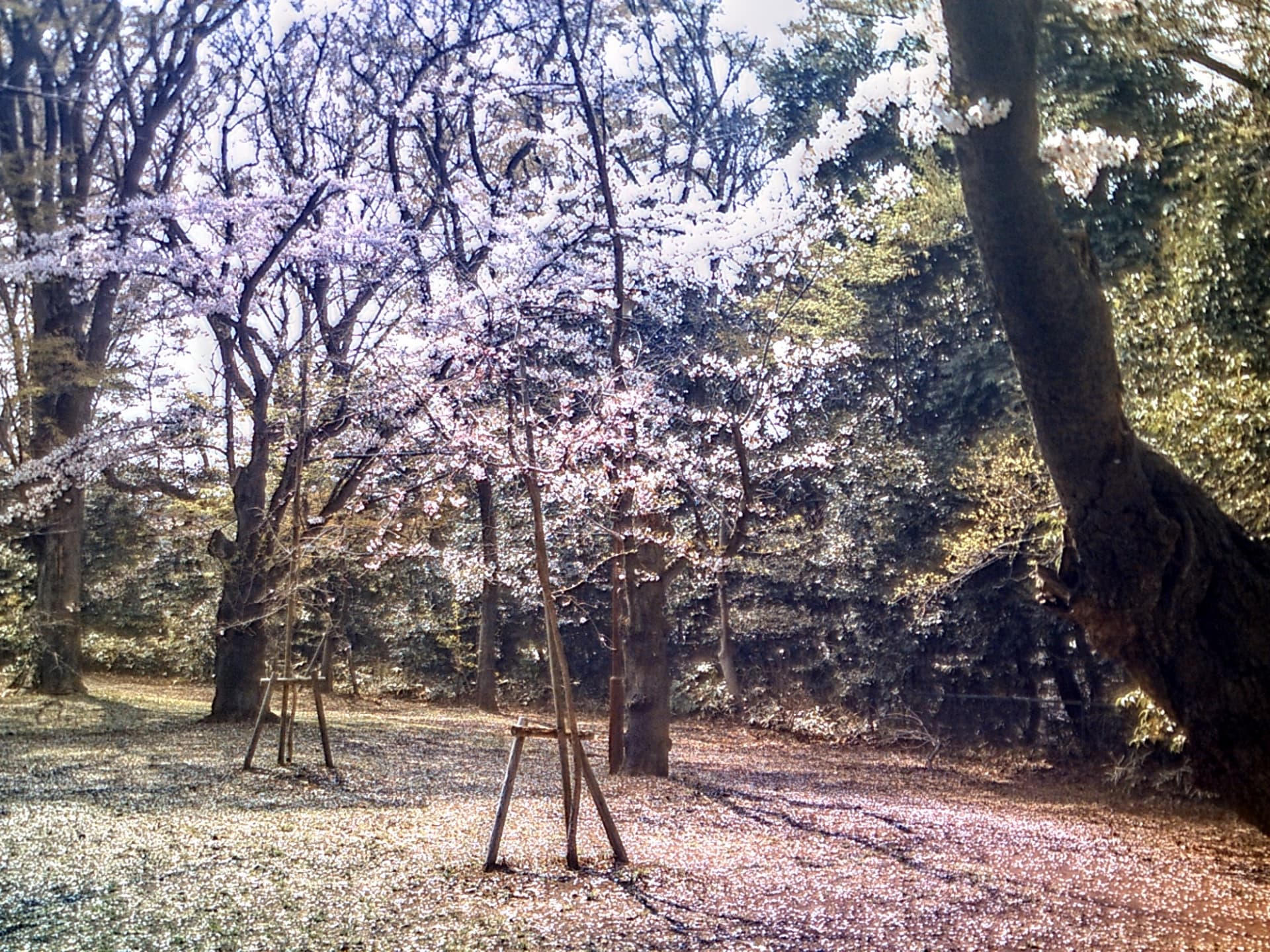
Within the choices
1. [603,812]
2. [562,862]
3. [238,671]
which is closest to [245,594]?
[238,671]

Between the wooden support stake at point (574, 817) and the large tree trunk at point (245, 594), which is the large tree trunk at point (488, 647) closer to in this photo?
the large tree trunk at point (245, 594)

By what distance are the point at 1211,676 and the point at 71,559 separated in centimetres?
1395

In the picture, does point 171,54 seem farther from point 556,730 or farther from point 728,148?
point 556,730

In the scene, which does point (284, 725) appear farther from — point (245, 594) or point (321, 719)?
point (245, 594)

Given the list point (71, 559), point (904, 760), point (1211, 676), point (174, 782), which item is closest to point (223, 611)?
point (71, 559)

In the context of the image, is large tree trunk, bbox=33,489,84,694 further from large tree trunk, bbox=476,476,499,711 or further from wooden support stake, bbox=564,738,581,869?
wooden support stake, bbox=564,738,581,869

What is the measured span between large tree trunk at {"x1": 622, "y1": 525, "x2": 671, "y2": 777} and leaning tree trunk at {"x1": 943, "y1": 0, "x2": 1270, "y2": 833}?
5.97m

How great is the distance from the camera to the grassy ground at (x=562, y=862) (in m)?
4.30

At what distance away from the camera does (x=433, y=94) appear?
12.7 m

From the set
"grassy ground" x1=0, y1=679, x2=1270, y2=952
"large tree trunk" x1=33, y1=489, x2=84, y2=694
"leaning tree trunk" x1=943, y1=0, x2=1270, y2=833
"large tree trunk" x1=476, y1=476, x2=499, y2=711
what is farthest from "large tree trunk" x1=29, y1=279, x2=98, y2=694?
"leaning tree trunk" x1=943, y1=0, x2=1270, y2=833

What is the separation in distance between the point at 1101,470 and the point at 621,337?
22.7 ft

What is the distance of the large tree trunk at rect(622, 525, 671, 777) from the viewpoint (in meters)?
9.65

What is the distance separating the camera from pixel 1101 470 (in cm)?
385

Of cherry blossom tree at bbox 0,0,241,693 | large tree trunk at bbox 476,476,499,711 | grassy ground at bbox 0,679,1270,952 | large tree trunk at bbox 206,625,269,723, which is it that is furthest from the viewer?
large tree trunk at bbox 476,476,499,711
